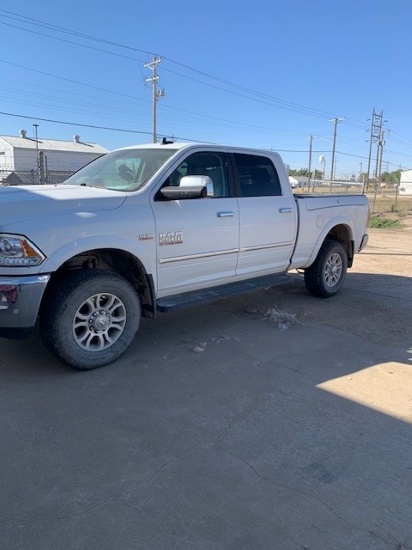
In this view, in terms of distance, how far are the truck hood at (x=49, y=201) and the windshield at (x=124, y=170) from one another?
32 centimetres

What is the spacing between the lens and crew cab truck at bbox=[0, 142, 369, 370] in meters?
3.61

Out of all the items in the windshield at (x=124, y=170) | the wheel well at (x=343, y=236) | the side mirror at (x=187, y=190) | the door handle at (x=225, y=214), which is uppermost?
the windshield at (x=124, y=170)

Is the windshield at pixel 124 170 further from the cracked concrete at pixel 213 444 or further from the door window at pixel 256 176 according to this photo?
the cracked concrete at pixel 213 444

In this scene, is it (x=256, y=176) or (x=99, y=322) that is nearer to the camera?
(x=99, y=322)

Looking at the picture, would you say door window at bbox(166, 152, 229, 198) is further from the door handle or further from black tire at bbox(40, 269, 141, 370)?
black tire at bbox(40, 269, 141, 370)

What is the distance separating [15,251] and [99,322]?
957 millimetres

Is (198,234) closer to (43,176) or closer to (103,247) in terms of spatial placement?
(103,247)

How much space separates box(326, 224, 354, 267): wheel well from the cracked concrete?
2.23 meters

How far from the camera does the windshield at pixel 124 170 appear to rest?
4.60m

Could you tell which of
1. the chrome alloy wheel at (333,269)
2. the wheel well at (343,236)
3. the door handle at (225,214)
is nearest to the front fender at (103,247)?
the door handle at (225,214)

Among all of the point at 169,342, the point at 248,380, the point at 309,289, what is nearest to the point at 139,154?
the point at 169,342

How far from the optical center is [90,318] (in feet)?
13.2

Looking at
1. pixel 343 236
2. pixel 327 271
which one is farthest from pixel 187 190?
pixel 343 236

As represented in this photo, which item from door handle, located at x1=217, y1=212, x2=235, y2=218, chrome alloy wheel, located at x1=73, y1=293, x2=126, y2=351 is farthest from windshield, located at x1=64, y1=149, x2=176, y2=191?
chrome alloy wheel, located at x1=73, y1=293, x2=126, y2=351
